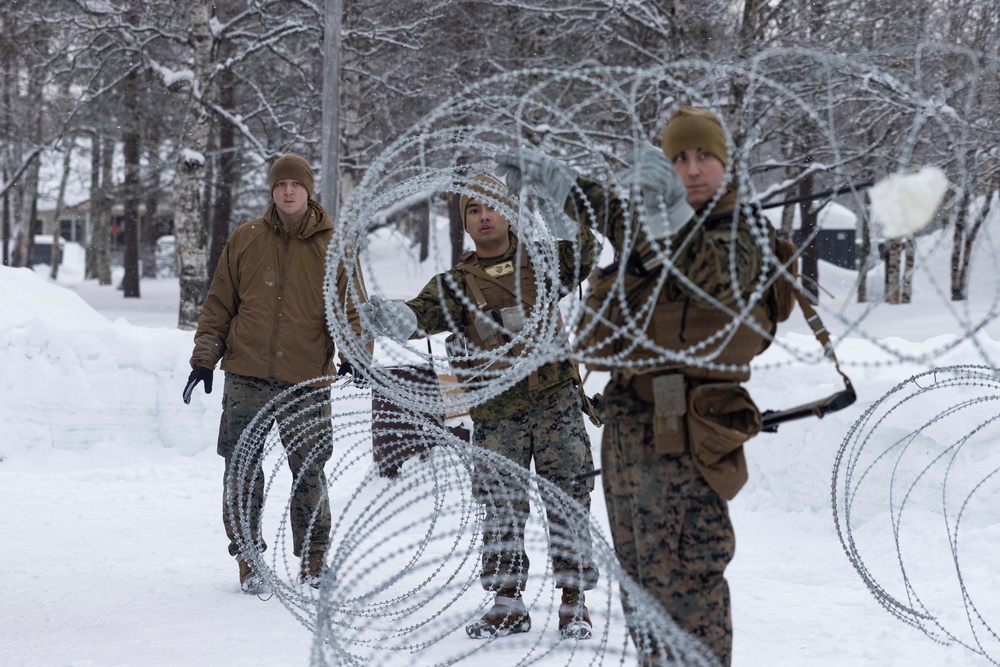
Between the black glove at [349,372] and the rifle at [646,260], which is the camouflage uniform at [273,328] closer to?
the black glove at [349,372]

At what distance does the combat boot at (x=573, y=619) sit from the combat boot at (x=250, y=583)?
151 centimetres

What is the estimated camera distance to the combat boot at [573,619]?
13.8ft

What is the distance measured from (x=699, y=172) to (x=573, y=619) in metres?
2.08

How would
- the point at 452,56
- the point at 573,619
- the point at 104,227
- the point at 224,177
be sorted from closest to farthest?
the point at 573,619 < the point at 452,56 < the point at 224,177 < the point at 104,227

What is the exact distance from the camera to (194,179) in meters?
14.1

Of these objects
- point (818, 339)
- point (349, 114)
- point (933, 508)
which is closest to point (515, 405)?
point (818, 339)

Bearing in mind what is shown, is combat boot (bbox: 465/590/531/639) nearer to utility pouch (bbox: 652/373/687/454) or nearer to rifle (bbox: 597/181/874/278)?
utility pouch (bbox: 652/373/687/454)

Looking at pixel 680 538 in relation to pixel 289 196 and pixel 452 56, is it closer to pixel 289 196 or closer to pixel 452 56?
pixel 289 196

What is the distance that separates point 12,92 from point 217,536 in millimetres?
23255

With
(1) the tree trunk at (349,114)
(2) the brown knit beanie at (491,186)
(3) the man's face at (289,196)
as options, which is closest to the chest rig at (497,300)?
(2) the brown knit beanie at (491,186)

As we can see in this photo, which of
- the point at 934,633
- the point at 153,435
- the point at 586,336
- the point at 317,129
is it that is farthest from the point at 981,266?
the point at 586,336

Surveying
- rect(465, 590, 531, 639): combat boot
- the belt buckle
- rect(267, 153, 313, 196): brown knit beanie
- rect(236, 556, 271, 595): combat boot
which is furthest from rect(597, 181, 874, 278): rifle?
rect(236, 556, 271, 595): combat boot

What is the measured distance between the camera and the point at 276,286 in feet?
16.7

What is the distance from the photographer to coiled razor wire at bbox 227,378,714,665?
9.80ft
